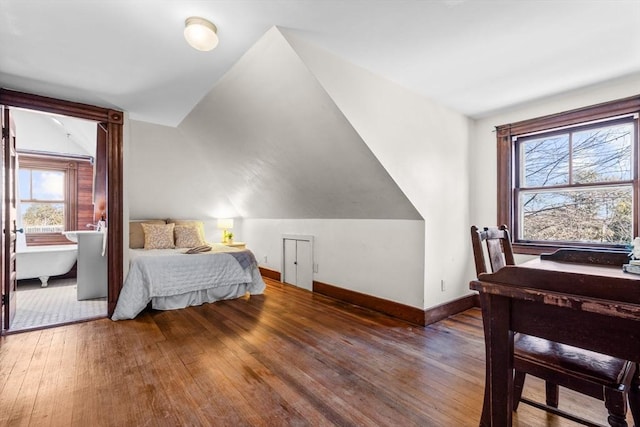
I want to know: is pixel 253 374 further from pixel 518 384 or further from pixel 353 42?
pixel 353 42

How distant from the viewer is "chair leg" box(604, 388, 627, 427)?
112cm

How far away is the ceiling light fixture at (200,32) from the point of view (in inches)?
73.5

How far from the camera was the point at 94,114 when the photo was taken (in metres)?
3.19

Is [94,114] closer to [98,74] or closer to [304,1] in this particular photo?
[98,74]

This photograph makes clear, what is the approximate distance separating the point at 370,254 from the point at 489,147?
184cm

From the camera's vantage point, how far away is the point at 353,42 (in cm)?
214

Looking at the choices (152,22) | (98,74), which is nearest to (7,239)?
(98,74)

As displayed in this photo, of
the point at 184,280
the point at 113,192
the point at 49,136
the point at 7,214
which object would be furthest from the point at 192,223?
the point at 49,136

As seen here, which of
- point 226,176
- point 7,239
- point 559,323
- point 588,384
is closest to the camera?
point 559,323

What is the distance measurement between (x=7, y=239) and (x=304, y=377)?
3080 millimetres

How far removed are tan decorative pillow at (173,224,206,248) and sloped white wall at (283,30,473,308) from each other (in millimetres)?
3254

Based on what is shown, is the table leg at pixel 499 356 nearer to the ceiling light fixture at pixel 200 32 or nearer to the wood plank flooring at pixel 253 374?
the wood plank flooring at pixel 253 374

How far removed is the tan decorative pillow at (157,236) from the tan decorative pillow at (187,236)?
11 centimetres

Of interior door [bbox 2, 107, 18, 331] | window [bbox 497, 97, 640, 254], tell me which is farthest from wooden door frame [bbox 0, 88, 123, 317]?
→ window [bbox 497, 97, 640, 254]
